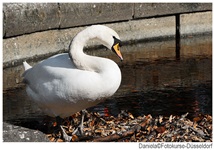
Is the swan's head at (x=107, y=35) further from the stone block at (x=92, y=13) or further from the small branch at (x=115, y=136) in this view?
the stone block at (x=92, y=13)

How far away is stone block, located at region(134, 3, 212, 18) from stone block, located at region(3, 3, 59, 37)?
6.51ft

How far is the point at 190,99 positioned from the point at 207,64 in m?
2.40

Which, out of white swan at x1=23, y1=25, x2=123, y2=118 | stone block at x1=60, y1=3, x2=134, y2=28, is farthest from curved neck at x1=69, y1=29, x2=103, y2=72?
stone block at x1=60, y1=3, x2=134, y2=28

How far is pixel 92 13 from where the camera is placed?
12836 mm

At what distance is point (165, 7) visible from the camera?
1396cm

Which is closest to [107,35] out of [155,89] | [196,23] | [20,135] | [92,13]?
[20,135]

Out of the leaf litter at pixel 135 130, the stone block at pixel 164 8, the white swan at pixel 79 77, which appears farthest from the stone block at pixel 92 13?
the white swan at pixel 79 77

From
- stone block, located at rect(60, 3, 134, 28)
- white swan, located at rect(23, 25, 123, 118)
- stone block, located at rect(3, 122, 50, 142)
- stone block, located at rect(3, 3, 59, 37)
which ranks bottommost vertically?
stone block, located at rect(3, 122, 50, 142)

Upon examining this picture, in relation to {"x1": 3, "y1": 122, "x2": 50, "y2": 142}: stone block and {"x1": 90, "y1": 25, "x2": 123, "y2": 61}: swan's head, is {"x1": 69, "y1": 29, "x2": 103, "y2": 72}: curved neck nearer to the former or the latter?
{"x1": 90, "y1": 25, "x2": 123, "y2": 61}: swan's head

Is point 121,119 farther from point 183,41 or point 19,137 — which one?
point 183,41

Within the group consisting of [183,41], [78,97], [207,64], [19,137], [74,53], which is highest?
[183,41]

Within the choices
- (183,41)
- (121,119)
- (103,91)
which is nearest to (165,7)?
(183,41)

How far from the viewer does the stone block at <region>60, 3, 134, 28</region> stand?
12469 mm

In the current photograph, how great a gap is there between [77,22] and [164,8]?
2.13m
